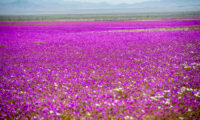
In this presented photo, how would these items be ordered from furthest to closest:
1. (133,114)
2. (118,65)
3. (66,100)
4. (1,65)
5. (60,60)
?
(60,60) → (1,65) → (118,65) → (66,100) → (133,114)

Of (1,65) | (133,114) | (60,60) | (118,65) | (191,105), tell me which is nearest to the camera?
(133,114)

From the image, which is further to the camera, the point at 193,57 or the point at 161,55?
the point at 161,55

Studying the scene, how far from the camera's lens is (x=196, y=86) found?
7.79 meters

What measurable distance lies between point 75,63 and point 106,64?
2362 millimetres

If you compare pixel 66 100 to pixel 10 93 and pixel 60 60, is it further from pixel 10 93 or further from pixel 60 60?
pixel 60 60

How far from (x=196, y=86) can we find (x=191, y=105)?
197 centimetres

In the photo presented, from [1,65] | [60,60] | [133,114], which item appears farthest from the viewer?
[60,60]

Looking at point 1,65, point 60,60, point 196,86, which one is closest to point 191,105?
point 196,86

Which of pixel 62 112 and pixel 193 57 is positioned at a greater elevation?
pixel 193 57

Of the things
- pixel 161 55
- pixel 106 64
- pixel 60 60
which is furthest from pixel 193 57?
pixel 60 60

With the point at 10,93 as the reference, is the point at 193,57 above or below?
above

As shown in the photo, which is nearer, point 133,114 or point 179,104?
point 133,114

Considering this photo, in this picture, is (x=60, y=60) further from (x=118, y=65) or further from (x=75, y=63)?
(x=118, y=65)

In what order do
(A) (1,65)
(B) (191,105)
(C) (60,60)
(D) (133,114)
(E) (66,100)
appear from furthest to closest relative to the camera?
(C) (60,60)
(A) (1,65)
(E) (66,100)
(B) (191,105)
(D) (133,114)
